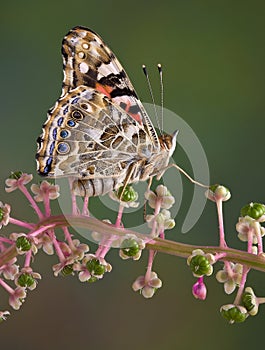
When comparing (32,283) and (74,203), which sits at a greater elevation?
(74,203)

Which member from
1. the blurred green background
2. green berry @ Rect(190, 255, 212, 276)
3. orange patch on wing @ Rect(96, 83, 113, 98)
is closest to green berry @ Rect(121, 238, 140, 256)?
green berry @ Rect(190, 255, 212, 276)

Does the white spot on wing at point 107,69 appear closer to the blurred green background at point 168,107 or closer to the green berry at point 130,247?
the green berry at point 130,247

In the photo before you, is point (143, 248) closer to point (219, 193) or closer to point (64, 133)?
point (219, 193)

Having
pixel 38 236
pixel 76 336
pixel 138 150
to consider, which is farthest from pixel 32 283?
pixel 76 336

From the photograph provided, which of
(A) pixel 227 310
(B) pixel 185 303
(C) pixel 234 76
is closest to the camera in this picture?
(A) pixel 227 310

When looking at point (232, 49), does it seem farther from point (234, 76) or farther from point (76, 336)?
point (76, 336)

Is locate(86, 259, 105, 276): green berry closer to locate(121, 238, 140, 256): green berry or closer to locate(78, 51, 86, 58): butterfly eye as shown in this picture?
locate(121, 238, 140, 256): green berry

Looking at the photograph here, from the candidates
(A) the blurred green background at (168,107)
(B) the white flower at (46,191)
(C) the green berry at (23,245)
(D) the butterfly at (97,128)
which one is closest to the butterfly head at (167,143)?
(D) the butterfly at (97,128)
